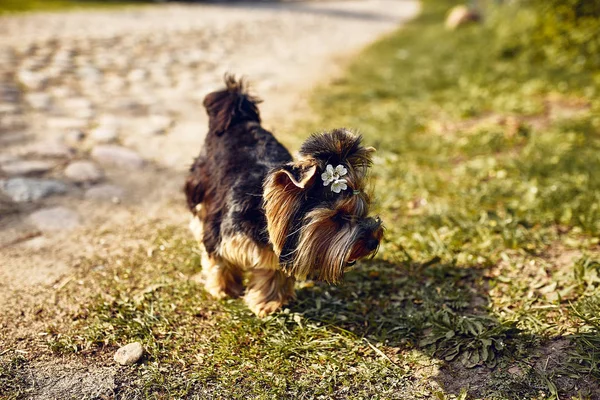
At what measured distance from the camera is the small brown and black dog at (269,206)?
134 inches

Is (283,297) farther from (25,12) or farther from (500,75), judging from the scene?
(25,12)

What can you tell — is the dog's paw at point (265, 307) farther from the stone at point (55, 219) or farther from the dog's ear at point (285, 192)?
the stone at point (55, 219)

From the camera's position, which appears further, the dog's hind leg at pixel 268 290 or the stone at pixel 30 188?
the stone at pixel 30 188

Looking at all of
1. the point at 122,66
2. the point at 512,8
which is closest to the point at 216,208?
the point at 122,66

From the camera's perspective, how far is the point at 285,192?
11.1ft

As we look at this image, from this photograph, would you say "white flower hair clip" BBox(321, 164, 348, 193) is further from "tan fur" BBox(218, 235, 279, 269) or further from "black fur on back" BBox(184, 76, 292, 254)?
"tan fur" BBox(218, 235, 279, 269)

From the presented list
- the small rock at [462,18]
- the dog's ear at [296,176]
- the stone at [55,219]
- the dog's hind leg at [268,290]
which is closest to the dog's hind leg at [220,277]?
the dog's hind leg at [268,290]

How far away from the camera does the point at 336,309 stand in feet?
14.3

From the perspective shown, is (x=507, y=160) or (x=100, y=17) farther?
(x=100, y=17)

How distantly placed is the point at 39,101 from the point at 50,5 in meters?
11.3

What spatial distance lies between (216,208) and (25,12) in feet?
46.5

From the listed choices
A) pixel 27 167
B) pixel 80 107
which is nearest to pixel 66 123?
pixel 80 107

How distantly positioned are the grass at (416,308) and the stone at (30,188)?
4.03 feet

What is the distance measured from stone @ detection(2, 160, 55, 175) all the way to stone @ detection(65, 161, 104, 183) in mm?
232
